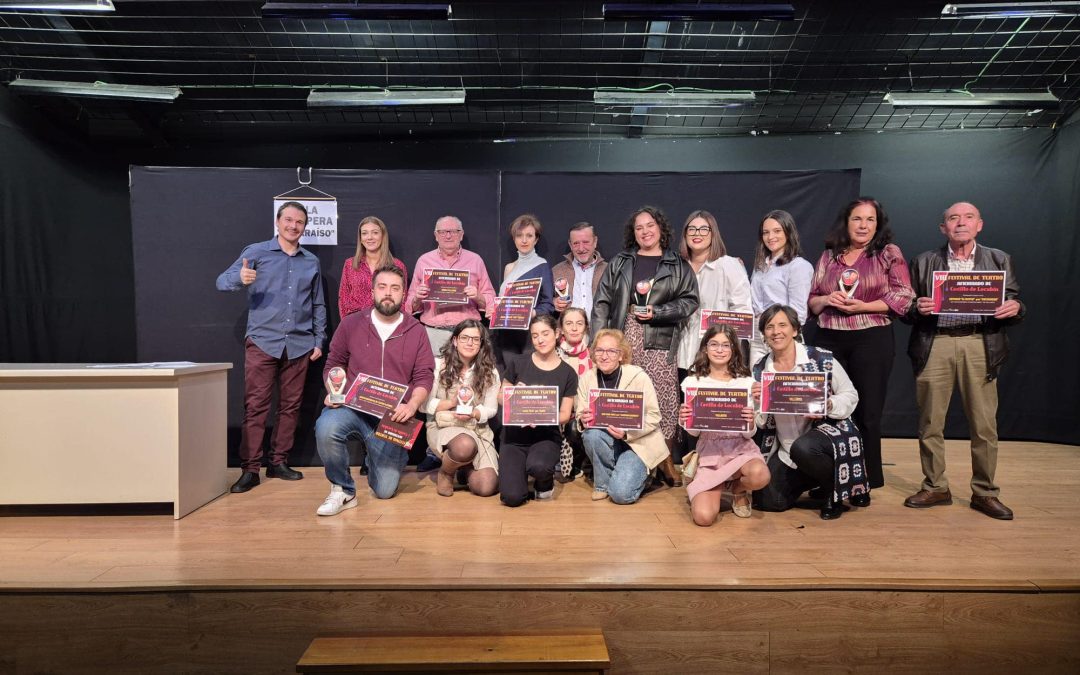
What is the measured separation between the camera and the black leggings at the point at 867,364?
A: 337cm

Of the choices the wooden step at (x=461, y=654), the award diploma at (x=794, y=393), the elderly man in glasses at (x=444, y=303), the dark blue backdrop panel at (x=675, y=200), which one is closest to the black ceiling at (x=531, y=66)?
the dark blue backdrop panel at (x=675, y=200)

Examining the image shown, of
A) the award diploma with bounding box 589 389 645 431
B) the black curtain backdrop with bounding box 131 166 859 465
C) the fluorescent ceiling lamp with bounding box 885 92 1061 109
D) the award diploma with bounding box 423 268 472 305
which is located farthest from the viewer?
the fluorescent ceiling lamp with bounding box 885 92 1061 109

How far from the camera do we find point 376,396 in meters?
3.30

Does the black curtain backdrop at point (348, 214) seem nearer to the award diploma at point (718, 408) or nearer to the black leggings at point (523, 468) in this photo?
the black leggings at point (523, 468)

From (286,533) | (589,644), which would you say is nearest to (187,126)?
(286,533)

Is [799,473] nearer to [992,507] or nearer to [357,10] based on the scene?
[992,507]

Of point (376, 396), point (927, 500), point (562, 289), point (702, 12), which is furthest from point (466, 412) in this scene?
point (702, 12)

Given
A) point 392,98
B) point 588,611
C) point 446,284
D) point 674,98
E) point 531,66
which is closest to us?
point 588,611

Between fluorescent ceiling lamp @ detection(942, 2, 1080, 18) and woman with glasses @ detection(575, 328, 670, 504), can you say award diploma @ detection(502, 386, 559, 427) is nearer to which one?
woman with glasses @ detection(575, 328, 670, 504)

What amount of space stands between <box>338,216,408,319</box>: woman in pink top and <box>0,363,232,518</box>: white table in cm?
125

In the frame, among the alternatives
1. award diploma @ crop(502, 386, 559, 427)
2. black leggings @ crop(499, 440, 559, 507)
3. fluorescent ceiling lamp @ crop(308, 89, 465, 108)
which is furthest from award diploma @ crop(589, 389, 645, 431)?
fluorescent ceiling lamp @ crop(308, 89, 465, 108)

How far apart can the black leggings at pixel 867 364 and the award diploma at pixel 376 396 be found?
257 centimetres

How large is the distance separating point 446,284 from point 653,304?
137cm

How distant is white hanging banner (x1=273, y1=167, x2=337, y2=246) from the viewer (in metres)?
4.47
